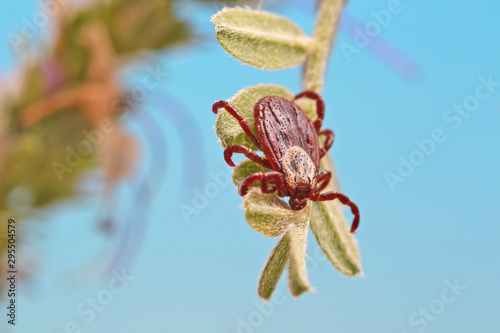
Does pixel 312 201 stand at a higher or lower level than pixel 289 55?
lower

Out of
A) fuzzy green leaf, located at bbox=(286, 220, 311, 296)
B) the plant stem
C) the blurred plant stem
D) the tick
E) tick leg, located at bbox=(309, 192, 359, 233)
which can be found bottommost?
fuzzy green leaf, located at bbox=(286, 220, 311, 296)

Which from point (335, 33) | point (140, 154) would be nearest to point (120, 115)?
point (140, 154)

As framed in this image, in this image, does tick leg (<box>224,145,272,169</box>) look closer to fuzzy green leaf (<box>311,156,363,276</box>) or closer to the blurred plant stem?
fuzzy green leaf (<box>311,156,363,276</box>)

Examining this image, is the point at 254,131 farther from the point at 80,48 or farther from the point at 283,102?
the point at 80,48

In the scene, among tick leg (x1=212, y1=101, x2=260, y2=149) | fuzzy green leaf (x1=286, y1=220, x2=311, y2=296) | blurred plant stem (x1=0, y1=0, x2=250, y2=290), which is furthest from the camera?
blurred plant stem (x1=0, y1=0, x2=250, y2=290)

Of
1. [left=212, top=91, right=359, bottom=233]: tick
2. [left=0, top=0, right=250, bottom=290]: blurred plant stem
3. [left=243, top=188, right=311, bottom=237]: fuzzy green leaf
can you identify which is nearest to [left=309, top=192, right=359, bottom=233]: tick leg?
[left=212, top=91, right=359, bottom=233]: tick

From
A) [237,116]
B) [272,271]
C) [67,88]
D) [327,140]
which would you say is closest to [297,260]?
[272,271]

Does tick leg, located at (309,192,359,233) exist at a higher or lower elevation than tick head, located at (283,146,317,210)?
lower
